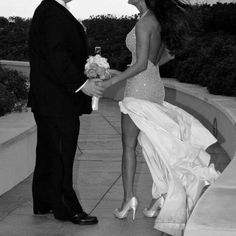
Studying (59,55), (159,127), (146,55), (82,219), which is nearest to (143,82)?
(146,55)

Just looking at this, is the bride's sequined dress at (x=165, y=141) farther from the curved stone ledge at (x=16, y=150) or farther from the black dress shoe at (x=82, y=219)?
the curved stone ledge at (x=16, y=150)

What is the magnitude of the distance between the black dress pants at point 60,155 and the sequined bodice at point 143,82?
23.5 inches

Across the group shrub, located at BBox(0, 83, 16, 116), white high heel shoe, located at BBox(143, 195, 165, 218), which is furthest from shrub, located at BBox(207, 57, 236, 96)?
white high heel shoe, located at BBox(143, 195, 165, 218)

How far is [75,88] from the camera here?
569 centimetres

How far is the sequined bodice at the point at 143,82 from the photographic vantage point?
6.13 metres

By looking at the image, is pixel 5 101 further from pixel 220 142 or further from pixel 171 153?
pixel 171 153

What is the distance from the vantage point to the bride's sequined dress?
5977 millimetres

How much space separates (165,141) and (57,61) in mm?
1166

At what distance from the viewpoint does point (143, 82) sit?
6152mm

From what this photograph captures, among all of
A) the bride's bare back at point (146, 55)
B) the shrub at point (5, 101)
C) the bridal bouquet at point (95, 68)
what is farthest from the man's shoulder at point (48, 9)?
the shrub at point (5, 101)

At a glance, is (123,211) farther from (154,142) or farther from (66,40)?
(66,40)

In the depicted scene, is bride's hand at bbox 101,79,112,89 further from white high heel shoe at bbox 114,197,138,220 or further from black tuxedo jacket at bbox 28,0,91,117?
white high heel shoe at bbox 114,197,138,220

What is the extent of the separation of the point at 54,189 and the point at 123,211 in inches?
26.6

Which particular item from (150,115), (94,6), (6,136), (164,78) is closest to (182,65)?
(164,78)
